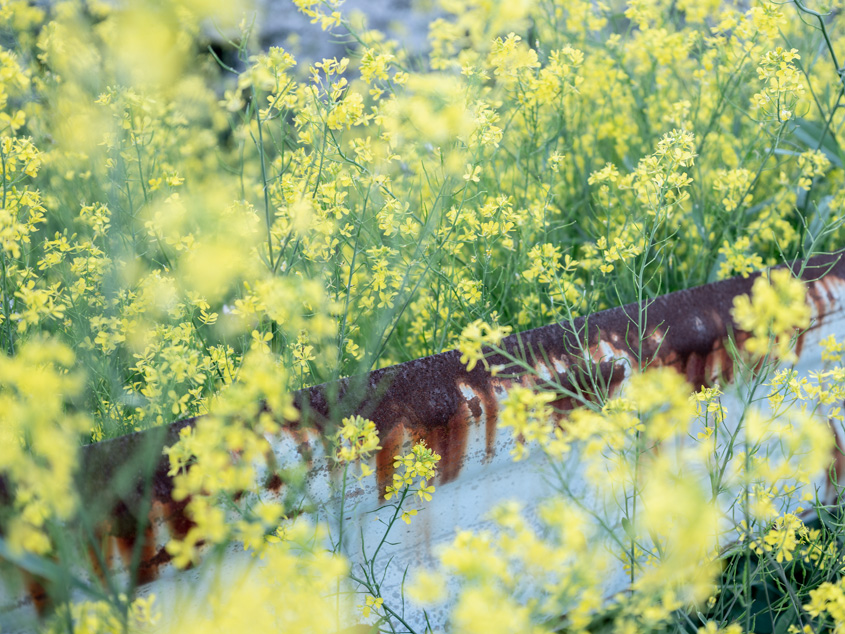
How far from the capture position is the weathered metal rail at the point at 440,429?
91 cm

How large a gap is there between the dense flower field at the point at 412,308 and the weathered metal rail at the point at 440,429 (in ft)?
0.14

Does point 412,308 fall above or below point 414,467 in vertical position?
above

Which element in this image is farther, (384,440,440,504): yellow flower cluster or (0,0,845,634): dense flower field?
(384,440,440,504): yellow flower cluster

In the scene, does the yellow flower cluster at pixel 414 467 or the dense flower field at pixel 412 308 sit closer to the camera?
the dense flower field at pixel 412 308

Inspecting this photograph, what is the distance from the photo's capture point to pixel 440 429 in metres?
1.09

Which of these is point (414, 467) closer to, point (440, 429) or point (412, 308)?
point (440, 429)

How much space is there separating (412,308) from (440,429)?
0.66 meters

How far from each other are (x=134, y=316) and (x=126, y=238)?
0.40m

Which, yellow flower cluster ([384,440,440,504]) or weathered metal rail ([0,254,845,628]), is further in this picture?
yellow flower cluster ([384,440,440,504])

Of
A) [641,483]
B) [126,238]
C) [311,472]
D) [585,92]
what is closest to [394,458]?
[311,472]

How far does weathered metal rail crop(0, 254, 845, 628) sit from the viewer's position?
91 centimetres

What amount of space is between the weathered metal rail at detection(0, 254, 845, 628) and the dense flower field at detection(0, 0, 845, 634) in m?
0.04

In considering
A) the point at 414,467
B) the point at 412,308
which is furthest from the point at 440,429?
the point at 412,308

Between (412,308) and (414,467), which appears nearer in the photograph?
(414,467)
